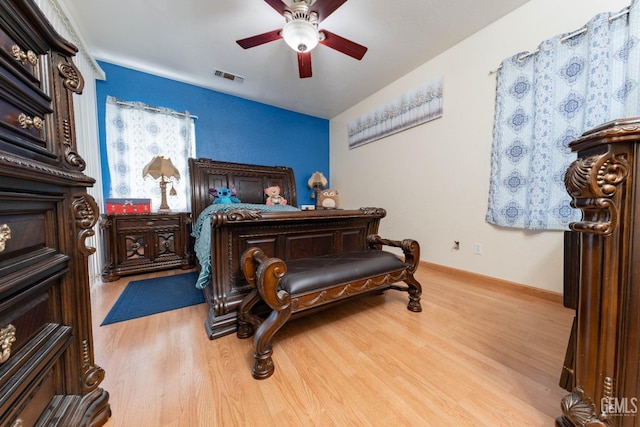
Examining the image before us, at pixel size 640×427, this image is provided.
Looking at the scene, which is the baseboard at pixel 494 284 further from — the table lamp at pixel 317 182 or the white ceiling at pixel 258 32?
the white ceiling at pixel 258 32

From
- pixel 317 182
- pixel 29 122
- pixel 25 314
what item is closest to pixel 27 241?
pixel 25 314

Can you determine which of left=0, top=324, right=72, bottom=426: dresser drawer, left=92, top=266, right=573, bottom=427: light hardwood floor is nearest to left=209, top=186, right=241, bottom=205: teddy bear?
left=92, top=266, right=573, bottom=427: light hardwood floor

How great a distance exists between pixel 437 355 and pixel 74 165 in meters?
1.93

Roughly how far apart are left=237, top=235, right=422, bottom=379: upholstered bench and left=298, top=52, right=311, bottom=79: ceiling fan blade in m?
1.84

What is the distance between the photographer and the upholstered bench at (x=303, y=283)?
3.62 ft

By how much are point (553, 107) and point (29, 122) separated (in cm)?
314

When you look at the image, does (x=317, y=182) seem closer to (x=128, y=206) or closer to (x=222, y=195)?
(x=222, y=195)

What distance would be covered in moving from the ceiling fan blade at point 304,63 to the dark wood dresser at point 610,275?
2077 mm

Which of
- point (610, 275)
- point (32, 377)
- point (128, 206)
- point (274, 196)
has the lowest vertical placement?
point (32, 377)

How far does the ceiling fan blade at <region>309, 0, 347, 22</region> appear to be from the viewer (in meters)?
1.55

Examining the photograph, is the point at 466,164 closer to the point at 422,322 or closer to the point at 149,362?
the point at 422,322

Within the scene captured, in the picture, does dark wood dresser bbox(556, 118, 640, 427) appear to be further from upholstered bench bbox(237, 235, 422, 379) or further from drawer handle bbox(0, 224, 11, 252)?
drawer handle bbox(0, 224, 11, 252)

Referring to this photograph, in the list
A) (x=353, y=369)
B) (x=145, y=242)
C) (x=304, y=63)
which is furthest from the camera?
(x=145, y=242)

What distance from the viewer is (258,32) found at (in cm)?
226
